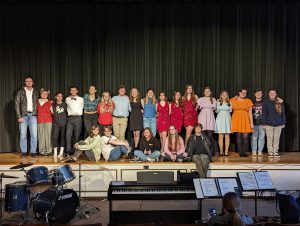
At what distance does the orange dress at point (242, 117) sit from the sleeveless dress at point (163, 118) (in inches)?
69.4

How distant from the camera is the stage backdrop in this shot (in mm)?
14000

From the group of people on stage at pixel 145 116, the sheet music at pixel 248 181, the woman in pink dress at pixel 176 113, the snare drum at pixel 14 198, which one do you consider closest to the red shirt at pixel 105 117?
the group of people on stage at pixel 145 116

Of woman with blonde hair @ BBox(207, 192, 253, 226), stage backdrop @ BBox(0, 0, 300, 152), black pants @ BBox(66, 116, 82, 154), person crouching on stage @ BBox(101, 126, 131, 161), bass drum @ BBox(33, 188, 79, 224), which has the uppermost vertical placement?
stage backdrop @ BBox(0, 0, 300, 152)

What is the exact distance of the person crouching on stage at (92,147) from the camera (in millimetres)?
11711

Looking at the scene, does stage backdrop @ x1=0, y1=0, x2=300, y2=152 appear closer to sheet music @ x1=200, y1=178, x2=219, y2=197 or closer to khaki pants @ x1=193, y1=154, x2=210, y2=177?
khaki pants @ x1=193, y1=154, x2=210, y2=177

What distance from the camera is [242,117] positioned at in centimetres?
1266

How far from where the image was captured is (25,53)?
14.0 m

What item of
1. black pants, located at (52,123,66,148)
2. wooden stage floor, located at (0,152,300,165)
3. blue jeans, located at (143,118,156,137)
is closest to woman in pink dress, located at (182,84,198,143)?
blue jeans, located at (143,118,156,137)

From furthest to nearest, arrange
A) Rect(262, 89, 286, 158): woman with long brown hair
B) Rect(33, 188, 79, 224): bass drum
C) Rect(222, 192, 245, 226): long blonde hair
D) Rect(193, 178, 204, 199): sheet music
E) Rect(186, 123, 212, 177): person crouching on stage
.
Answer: Rect(262, 89, 286, 158): woman with long brown hair → Rect(186, 123, 212, 177): person crouching on stage → Rect(33, 188, 79, 224): bass drum → Rect(193, 178, 204, 199): sheet music → Rect(222, 192, 245, 226): long blonde hair

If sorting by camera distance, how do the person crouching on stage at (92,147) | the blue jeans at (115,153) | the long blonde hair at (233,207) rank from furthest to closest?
the blue jeans at (115,153) → the person crouching on stage at (92,147) → the long blonde hair at (233,207)

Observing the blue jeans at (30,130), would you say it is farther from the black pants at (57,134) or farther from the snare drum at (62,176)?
the snare drum at (62,176)

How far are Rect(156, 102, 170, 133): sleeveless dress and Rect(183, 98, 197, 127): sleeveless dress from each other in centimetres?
49

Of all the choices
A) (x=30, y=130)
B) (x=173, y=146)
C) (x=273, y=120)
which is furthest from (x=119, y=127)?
(x=273, y=120)

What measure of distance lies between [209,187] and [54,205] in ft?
9.02
